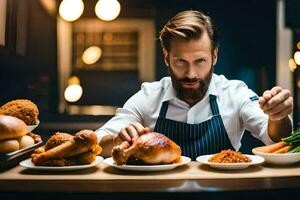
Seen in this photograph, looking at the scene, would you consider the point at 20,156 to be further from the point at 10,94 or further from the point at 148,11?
the point at 148,11

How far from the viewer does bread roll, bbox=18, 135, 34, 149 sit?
1.62m

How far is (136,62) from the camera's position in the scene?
217 inches

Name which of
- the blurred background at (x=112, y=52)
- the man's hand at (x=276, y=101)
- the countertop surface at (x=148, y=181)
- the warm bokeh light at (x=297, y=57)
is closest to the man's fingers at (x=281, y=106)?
the man's hand at (x=276, y=101)

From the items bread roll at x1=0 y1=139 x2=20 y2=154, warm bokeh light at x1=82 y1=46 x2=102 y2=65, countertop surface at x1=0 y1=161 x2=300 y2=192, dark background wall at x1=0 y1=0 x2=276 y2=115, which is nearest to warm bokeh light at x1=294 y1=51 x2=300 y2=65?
dark background wall at x1=0 y1=0 x2=276 y2=115

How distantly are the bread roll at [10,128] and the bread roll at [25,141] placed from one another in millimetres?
43

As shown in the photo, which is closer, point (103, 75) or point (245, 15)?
point (245, 15)

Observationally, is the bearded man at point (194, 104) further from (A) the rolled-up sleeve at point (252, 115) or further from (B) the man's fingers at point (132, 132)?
(B) the man's fingers at point (132, 132)

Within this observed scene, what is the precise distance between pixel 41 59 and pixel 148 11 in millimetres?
1464

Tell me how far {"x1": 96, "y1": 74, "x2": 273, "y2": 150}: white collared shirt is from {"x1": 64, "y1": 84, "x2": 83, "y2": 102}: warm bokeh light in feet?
9.21

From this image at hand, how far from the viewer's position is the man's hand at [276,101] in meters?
1.60

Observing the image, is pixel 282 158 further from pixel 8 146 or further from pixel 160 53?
pixel 160 53

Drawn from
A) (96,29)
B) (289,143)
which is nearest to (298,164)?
(289,143)

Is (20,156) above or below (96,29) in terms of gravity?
below

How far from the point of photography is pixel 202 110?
237 cm
